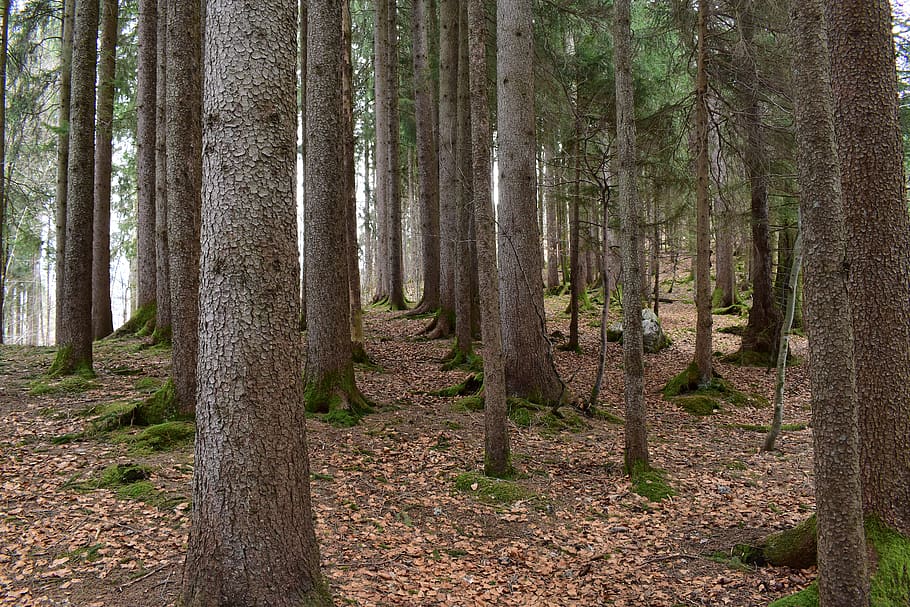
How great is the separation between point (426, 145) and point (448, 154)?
9.23ft

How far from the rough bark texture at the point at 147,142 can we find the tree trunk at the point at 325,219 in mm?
5809

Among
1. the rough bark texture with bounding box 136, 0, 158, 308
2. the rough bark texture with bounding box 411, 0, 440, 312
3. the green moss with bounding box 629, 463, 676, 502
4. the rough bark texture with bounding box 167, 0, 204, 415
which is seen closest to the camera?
the green moss with bounding box 629, 463, 676, 502

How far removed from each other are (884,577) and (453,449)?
450 centimetres

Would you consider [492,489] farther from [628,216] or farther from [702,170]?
[702,170]

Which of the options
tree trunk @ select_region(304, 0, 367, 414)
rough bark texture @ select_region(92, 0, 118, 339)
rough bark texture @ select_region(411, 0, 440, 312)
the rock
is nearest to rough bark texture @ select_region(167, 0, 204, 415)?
tree trunk @ select_region(304, 0, 367, 414)

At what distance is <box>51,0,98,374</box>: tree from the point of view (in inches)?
330

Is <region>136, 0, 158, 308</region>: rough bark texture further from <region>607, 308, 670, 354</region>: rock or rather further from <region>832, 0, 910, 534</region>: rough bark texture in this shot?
<region>832, 0, 910, 534</region>: rough bark texture

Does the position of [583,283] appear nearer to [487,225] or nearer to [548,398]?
[548,398]

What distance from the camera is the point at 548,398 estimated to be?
27.8 feet

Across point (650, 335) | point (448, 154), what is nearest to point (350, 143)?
point (448, 154)

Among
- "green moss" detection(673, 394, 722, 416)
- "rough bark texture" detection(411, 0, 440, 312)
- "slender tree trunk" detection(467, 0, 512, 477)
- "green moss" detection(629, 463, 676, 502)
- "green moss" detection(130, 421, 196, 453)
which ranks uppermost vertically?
"rough bark texture" detection(411, 0, 440, 312)

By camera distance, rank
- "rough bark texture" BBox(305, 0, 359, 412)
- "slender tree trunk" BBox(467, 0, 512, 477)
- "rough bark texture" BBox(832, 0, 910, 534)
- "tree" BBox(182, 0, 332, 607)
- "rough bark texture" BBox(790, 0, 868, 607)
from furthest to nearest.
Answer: "rough bark texture" BBox(305, 0, 359, 412)
"slender tree trunk" BBox(467, 0, 512, 477)
"rough bark texture" BBox(832, 0, 910, 534)
"rough bark texture" BBox(790, 0, 868, 607)
"tree" BBox(182, 0, 332, 607)

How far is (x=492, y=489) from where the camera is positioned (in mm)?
5941

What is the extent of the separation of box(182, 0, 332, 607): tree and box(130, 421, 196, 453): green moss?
3.37 m
